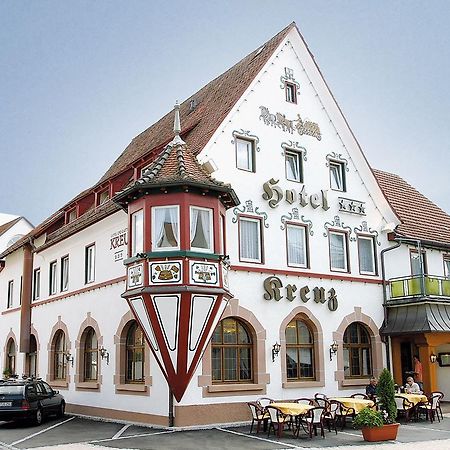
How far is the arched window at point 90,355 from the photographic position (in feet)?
77.6

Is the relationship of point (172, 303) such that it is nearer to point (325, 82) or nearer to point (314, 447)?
point (314, 447)

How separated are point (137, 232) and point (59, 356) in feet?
34.1

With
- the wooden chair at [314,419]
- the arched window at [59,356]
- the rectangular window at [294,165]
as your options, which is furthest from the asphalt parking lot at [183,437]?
the rectangular window at [294,165]

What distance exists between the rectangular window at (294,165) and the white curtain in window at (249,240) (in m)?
2.62

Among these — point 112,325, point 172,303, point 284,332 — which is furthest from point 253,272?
point 112,325

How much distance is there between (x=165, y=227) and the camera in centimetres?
1828

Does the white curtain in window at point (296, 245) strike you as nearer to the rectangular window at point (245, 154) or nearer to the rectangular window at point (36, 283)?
the rectangular window at point (245, 154)

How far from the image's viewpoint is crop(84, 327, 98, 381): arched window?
23.7 metres

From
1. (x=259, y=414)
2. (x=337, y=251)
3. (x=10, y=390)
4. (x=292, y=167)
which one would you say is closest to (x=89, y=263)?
(x=10, y=390)

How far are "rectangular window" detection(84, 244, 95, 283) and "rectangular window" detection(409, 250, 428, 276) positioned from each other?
1221cm

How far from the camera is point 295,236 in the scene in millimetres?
22219

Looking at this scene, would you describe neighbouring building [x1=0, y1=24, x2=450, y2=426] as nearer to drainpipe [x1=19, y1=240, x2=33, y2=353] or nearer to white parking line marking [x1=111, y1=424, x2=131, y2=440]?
white parking line marking [x1=111, y1=424, x2=131, y2=440]

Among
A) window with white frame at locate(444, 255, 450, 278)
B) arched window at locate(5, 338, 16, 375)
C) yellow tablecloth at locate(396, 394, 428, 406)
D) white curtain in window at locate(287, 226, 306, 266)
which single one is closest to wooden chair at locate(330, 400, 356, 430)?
yellow tablecloth at locate(396, 394, 428, 406)

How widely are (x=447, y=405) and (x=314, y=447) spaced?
10.6 metres
